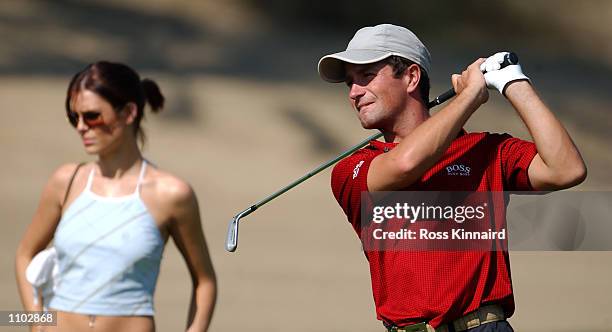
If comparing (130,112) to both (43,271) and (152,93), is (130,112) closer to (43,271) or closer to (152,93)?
(152,93)

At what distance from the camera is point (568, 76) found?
1059 centimetres

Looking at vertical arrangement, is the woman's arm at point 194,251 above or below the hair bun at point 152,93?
below

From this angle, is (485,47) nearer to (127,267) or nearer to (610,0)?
(610,0)

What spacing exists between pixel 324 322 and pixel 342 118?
2.73 metres

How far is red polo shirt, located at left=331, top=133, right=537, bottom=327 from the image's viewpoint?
10.7 ft

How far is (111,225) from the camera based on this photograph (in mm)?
3283

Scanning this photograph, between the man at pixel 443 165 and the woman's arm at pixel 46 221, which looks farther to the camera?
the woman's arm at pixel 46 221

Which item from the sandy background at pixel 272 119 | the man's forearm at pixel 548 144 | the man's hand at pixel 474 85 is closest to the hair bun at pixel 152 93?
the man's hand at pixel 474 85

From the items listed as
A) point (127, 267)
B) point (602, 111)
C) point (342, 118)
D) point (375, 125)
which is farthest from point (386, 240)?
point (602, 111)

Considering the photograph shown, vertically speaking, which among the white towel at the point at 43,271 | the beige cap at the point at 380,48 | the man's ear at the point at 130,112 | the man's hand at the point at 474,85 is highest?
the beige cap at the point at 380,48

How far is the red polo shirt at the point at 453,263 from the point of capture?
3.27m

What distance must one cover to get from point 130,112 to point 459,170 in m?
0.97

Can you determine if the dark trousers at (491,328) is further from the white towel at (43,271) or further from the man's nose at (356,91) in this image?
the white towel at (43,271)

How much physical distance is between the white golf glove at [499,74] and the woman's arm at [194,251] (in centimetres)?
93
